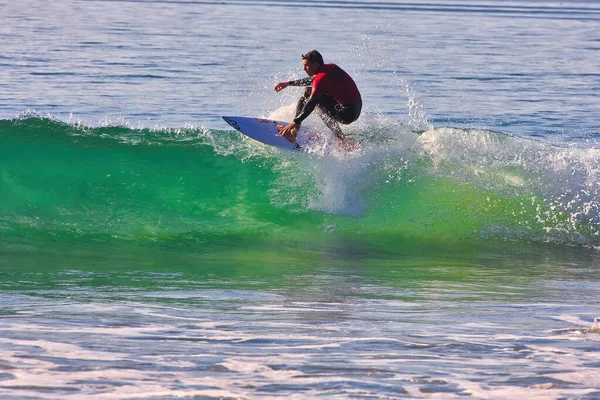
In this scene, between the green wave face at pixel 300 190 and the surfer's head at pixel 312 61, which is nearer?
the surfer's head at pixel 312 61

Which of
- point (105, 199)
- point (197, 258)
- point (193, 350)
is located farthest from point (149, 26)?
point (193, 350)

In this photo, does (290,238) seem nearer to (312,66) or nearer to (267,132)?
(267,132)

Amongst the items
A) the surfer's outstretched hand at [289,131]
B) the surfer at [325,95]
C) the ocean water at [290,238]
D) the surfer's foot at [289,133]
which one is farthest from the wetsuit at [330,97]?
the ocean water at [290,238]

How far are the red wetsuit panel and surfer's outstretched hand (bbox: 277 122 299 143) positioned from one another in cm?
56

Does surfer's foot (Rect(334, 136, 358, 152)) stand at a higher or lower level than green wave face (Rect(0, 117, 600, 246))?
higher

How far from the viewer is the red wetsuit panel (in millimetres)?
10867

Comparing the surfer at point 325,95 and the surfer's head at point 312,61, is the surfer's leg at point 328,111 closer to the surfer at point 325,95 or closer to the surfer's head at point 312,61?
the surfer at point 325,95

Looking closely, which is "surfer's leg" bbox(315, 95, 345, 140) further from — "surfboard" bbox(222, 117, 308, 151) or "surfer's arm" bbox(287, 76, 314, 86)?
"surfboard" bbox(222, 117, 308, 151)

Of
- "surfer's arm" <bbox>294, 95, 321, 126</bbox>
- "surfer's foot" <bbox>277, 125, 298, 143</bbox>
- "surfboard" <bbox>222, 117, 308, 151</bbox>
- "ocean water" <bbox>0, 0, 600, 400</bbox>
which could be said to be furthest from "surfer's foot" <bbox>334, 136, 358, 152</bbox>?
"surfer's arm" <bbox>294, 95, 321, 126</bbox>

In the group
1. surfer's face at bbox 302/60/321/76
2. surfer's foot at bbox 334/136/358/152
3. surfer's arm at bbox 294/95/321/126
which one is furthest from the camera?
surfer's foot at bbox 334/136/358/152

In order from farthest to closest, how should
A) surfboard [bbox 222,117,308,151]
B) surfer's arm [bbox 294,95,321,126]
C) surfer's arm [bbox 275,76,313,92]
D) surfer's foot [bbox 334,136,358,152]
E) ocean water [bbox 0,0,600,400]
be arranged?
1. surfer's foot [bbox 334,136,358,152]
2. surfboard [bbox 222,117,308,151]
3. surfer's arm [bbox 275,76,313,92]
4. surfer's arm [bbox 294,95,321,126]
5. ocean water [bbox 0,0,600,400]

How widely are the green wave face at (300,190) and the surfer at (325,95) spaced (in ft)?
2.20

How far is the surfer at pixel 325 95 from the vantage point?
35.5ft

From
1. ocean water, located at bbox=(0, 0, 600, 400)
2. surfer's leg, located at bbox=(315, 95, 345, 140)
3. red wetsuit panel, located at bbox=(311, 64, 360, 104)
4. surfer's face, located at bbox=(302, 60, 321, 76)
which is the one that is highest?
surfer's face, located at bbox=(302, 60, 321, 76)
